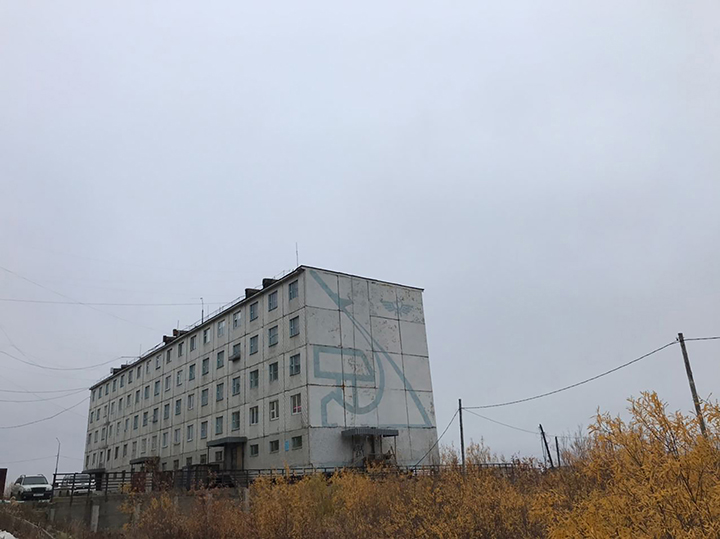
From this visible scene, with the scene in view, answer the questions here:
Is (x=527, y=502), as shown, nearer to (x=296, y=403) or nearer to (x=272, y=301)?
(x=296, y=403)

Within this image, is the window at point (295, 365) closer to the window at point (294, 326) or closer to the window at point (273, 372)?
the window at point (294, 326)

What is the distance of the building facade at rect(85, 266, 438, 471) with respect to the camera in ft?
126

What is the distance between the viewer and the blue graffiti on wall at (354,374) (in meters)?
38.9

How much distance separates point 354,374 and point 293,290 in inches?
281

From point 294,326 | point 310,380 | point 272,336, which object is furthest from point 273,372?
point 310,380

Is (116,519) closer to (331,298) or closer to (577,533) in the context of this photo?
(331,298)

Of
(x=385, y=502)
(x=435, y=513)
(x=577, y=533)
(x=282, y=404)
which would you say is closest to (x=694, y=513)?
(x=577, y=533)

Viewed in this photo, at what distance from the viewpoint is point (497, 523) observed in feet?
42.1

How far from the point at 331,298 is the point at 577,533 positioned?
116ft

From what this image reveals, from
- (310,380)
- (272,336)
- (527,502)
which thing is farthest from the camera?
(272,336)

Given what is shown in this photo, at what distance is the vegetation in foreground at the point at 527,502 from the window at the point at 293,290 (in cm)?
1730

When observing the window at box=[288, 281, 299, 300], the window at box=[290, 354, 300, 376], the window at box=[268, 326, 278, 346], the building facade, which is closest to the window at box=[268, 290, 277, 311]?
the building facade

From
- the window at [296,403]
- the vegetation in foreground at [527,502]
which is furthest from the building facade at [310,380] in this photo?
the vegetation in foreground at [527,502]

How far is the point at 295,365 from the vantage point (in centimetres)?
3953
